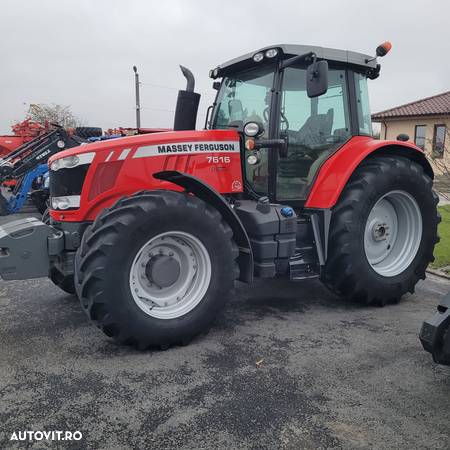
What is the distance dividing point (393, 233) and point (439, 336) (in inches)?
97.5

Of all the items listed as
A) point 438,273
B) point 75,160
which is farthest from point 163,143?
point 438,273

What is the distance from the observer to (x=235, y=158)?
4.20 m

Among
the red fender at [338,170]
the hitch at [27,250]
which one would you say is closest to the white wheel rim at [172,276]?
the hitch at [27,250]

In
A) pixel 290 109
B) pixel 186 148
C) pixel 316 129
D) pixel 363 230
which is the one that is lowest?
pixel 363 230

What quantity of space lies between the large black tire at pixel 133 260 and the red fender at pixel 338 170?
1180mm

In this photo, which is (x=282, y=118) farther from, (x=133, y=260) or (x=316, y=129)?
(x=133, y=260)

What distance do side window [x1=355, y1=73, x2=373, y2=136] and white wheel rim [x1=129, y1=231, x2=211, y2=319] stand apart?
2.35 m

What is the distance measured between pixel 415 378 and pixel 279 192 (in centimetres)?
204

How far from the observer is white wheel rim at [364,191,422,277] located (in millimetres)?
4711

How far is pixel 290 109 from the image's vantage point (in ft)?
14.1

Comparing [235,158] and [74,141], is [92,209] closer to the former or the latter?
[235,158]

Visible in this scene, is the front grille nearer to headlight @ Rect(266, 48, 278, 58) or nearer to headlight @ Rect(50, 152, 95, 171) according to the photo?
headlight @ Rect(50, 152, 95, 171)

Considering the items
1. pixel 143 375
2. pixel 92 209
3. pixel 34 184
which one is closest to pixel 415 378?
pixel 143 375

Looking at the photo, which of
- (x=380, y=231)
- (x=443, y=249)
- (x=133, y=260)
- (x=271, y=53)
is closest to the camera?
(x=133, y=260)
